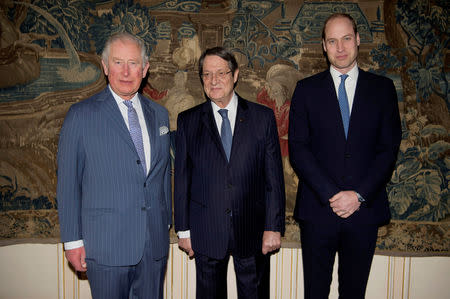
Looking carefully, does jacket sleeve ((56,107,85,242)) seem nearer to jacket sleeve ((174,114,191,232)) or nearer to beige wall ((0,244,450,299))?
jacket sleeve ((174,114,191,232))

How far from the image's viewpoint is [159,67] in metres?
2.83

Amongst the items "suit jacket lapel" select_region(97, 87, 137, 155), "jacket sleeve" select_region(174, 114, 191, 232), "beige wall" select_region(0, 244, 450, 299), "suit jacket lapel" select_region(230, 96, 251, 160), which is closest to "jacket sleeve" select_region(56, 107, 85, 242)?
"suit jacket lapel" select_region(97, 87, 137, 155)

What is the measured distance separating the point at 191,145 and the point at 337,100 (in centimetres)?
99

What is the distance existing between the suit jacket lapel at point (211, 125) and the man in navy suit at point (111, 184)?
39cm

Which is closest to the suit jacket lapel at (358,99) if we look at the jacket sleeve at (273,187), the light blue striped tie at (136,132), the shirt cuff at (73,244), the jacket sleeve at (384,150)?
the jacket sleeve at (384,150)

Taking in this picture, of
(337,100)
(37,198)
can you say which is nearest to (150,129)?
(337,100)

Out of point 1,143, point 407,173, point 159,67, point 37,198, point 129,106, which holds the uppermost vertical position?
point 159,67

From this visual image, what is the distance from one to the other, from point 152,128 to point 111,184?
1.36 feet

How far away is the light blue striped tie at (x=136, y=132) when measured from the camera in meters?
2.00

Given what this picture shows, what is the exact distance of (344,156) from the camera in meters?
2.19

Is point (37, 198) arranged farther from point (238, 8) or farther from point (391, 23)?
point (391, 23)

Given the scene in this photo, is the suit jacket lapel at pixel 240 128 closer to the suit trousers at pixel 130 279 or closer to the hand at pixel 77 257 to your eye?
the suit trousers at pixel 130 279

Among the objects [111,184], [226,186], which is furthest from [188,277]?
[111,184]

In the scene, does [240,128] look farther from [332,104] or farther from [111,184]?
[111,184]
